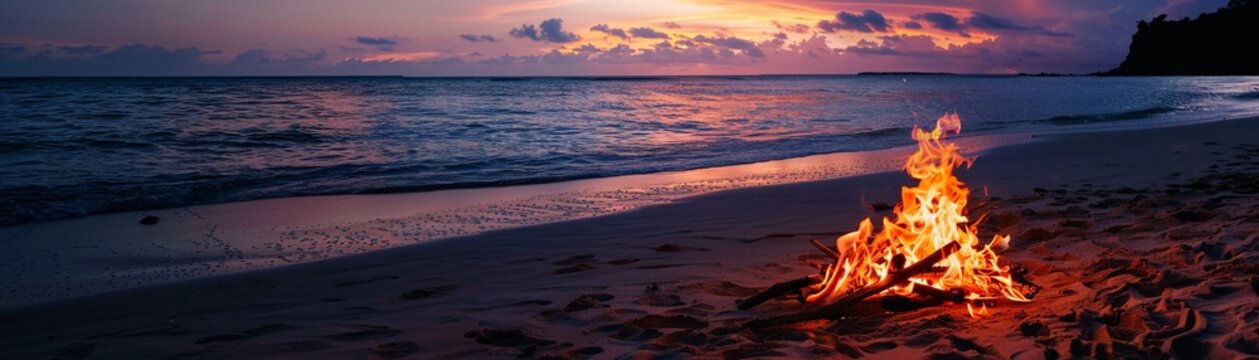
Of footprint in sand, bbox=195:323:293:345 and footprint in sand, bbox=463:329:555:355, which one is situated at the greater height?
footprint in sand, bbox=463:329:555:355

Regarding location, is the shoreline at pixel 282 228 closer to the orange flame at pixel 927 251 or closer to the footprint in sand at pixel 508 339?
the footprint in sand at pixel 508 339

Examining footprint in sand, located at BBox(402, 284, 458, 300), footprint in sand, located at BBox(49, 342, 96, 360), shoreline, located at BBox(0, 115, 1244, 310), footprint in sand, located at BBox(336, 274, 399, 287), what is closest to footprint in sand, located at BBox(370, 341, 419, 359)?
footprint in sand, located at BBox(402, 284, 458, 300)

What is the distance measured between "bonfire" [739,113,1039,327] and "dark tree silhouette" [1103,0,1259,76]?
129m

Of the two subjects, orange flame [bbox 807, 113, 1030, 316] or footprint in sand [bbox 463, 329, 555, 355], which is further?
orange flame [bbox 807, 113, 1030, 316]

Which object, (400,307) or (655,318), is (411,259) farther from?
(655,318)

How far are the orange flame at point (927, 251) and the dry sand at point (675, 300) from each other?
7.6 inches

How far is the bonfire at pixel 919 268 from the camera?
4.80 m

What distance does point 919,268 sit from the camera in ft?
15.9

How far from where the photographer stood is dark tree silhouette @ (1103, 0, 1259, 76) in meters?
112

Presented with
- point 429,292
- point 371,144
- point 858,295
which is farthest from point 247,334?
point 371,144

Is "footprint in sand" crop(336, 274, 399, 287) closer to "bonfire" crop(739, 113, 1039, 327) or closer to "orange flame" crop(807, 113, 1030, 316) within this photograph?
"bonfire" crop(739, 113, 1039, 327)

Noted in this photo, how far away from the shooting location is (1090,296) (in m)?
4.77

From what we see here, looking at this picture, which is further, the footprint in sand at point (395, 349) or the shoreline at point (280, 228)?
the shoreline at point (280, 228)

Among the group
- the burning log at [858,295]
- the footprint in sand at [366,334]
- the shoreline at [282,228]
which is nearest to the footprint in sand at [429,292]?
the footprint in sand at [366,334]
